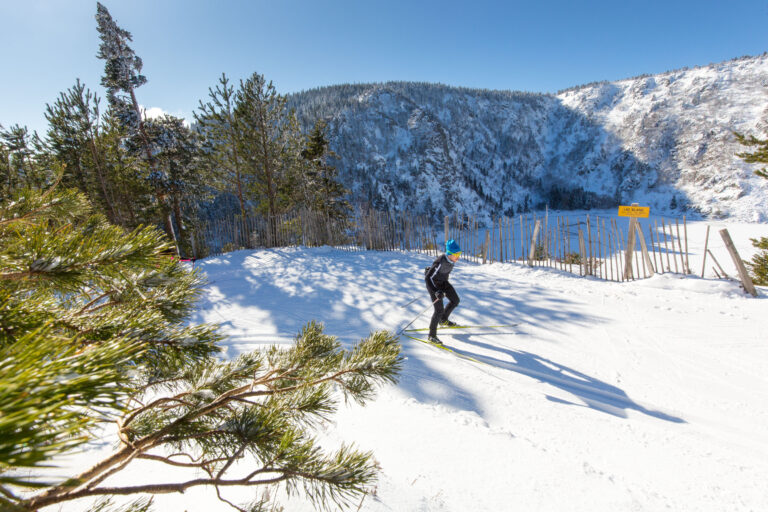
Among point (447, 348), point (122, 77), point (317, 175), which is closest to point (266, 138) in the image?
point (317, 175)

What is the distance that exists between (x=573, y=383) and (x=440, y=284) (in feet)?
7.31

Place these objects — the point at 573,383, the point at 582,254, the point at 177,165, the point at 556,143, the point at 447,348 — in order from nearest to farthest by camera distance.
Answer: the point at 573,383 < the point at 447,348 < the point at 582,254 < the point at 177,165 < the point at 556,143

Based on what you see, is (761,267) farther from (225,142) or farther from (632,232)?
(225,142)

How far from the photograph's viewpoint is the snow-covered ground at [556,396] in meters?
2.21

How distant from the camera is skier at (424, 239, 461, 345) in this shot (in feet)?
15.3

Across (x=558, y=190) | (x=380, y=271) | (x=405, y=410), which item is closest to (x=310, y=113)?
(x=558, y=190)

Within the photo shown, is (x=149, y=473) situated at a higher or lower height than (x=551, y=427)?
higher

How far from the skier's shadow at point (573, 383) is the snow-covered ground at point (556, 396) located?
0.02m

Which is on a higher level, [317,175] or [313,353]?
[317,175]

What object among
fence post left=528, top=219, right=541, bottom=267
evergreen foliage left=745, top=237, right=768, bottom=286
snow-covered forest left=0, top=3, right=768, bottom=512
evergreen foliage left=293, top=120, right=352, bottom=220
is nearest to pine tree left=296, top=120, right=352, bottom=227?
evergreen foliage left=293, top=120, right=352, bottom=220

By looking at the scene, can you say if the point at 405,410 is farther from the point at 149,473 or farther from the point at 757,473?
the point at 757,473

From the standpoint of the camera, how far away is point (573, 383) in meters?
3.81

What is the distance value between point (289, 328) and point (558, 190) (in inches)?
2536

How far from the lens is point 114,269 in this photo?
875 mm
